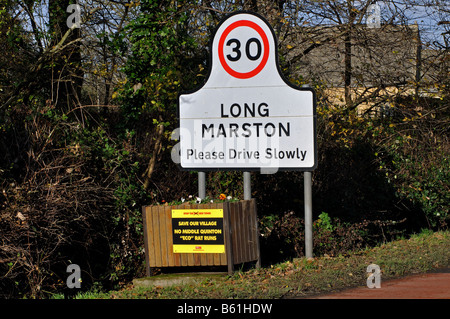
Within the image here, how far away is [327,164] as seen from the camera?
13930mm

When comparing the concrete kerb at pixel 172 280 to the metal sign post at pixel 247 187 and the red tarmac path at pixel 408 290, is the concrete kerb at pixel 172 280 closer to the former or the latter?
the metal sign post at pixel 247 187

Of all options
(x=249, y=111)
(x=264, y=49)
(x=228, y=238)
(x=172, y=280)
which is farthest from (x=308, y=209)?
(x=264, y=49)

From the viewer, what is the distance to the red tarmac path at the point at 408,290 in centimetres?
739

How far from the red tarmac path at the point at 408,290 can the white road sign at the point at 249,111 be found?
2107mm

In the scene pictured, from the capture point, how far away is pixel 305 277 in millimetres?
8570

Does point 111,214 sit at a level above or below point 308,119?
below

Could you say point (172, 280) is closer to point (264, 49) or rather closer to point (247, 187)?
point (247, 187)

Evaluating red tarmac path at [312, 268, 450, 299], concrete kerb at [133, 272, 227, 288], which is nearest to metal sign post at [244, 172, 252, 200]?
concrete kerb at [133, 272, 227, 288]

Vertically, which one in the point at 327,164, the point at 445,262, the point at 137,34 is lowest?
the point at 445,262

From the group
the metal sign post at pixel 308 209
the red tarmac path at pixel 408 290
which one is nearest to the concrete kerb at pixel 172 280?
the metal sign post at pixel 308 209

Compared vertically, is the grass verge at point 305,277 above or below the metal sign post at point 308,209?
below
